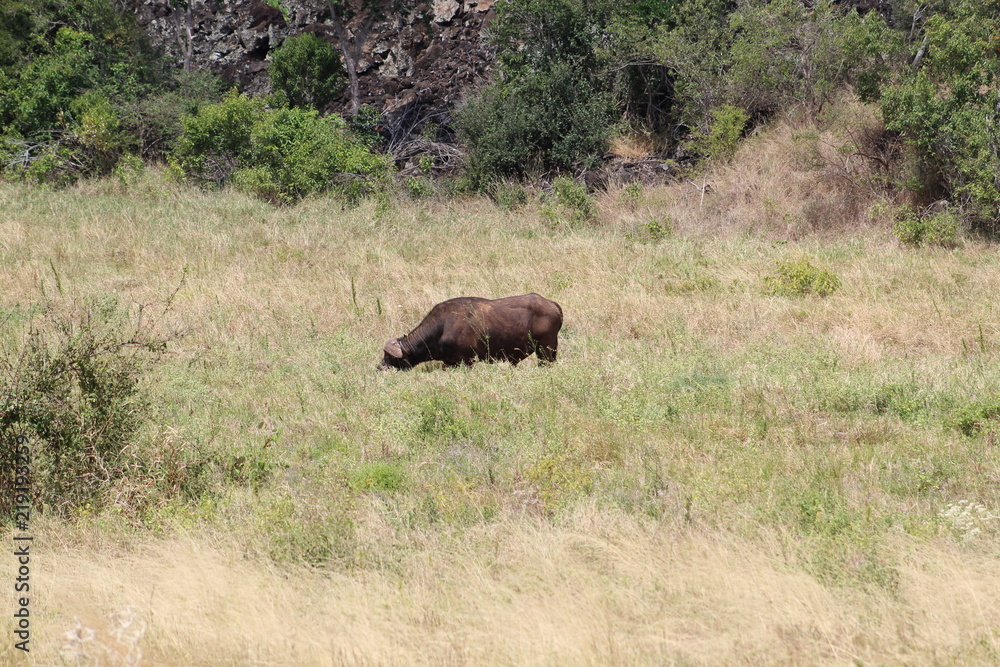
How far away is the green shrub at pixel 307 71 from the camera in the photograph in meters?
27.5

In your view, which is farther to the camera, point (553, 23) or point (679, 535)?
point (553, 23)

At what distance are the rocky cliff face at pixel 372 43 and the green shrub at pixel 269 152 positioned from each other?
5.22 meters

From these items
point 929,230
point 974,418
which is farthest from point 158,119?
point 974,418

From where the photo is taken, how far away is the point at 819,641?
434 cm

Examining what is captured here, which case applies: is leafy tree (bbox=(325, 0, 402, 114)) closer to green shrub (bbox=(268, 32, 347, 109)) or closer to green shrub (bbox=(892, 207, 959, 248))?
green shrub (bbox=(268, 32, 347, 109))

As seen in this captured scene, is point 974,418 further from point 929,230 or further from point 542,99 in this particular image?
point 542,99

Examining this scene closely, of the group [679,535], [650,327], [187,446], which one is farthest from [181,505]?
[650,327]

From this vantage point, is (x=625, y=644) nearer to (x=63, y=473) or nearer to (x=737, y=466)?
(x=737, y=466)

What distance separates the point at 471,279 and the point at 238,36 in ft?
73.6

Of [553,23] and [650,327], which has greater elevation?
[553,23]

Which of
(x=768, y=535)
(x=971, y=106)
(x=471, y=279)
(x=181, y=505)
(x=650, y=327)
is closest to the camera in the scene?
(x=768, y=535)

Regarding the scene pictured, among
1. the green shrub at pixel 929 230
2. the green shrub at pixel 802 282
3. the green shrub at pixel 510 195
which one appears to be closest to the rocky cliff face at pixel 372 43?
the green shrub at pixel 510 195

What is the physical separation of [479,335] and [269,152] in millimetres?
13313

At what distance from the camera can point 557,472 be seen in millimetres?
6668
